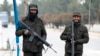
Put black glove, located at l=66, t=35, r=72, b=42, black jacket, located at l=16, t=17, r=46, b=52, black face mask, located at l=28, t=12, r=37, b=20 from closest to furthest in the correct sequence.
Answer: black face mask, located at l=28, t=12, r=37, b=20 → black jacket, located at l=16, t=17, r=46, b=52 → black glove, located at l=66, t=35, r=72, b=42

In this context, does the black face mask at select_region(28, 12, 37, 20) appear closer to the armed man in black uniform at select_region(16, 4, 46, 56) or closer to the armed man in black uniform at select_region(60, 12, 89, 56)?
the armed man in black uniform at select_region(16, 4, 46, 56)

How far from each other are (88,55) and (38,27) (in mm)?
9978

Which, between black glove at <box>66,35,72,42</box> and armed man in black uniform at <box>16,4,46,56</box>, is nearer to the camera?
armed man in black uniform at <box>16,4,46,56</box>

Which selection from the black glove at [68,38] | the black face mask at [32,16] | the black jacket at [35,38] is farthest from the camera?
the black glove at [68,38]

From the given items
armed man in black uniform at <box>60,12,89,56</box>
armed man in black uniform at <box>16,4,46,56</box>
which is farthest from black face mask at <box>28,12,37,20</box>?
armed man in black uniform at <box>60,12,89,56</box>

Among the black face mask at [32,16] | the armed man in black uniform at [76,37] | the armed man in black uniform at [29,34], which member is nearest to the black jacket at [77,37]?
the armed man in black uniform at [76,37]

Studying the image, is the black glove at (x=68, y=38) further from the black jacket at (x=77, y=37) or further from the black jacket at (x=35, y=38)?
the black jacket at (x=35, y=38)

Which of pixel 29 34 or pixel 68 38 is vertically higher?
pixel 29 34

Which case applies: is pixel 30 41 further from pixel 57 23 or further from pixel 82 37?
pixel 57 23

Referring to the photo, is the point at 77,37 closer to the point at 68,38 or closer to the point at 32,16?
the point at 68,38

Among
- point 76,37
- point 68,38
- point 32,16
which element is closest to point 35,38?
point 32,16

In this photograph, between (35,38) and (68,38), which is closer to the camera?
(35,38)

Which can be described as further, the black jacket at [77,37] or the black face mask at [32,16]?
the black jacket at [77,37]

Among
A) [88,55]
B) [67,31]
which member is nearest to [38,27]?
[67,31]
